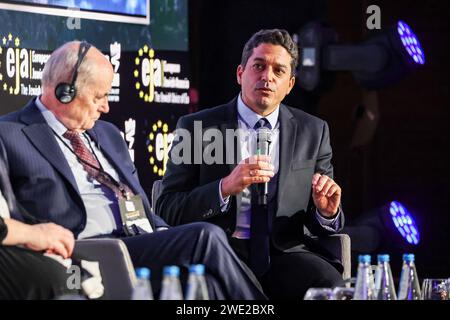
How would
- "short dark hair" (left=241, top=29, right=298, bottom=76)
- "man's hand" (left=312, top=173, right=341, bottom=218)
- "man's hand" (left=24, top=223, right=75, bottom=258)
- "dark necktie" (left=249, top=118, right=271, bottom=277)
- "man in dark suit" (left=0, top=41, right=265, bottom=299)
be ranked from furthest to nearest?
1. "short dark hair" (left=241, top=29, right=298, bottom=76)
2. "dark necktie" (left=249, top=118, right=271, bottom=277)
3. "man's hand" (left=312, top=173, right=341, bottom=218)
4. "man in dark suit" (left=0, top=41, right=265, bottom=299)
5. "man's hand" (left=24, top=223, right=75, bottom=258)

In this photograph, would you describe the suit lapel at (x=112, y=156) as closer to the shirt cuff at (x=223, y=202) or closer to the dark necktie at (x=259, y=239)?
the shirt cuff at (x=223, y=202)

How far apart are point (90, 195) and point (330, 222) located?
1006 millimetres

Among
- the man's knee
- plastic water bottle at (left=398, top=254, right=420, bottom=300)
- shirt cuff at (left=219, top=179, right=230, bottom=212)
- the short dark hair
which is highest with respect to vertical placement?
the short dark hair

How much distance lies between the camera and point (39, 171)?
3.49 m

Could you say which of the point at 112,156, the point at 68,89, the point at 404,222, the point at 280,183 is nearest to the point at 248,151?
the point at 280,183

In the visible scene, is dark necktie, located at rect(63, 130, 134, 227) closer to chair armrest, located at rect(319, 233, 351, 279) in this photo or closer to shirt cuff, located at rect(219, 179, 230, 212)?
shirt cuff, located at rect(219, 179, 230, 212)

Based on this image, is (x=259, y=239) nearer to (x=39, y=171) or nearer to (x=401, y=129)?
(x=39, y=171)

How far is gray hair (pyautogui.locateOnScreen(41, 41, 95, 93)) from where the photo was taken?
3613 mm

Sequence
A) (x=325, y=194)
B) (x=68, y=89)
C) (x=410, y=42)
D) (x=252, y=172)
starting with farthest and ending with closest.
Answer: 1. (x=410, y=42)
2. (x=325, y=194)
3. (x=252, y=172)
4. (x=68, y=89)

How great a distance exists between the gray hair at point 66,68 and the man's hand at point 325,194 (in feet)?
3.19

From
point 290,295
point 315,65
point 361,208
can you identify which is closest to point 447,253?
point 361,208

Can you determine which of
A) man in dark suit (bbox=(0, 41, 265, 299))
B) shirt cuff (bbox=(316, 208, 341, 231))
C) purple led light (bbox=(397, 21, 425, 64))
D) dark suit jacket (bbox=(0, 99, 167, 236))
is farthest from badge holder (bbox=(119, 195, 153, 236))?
purple led light (bbox=(397, 21, 425, 64))

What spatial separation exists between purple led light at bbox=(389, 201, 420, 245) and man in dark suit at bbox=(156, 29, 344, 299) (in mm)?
2198

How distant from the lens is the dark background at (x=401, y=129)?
6793mm
